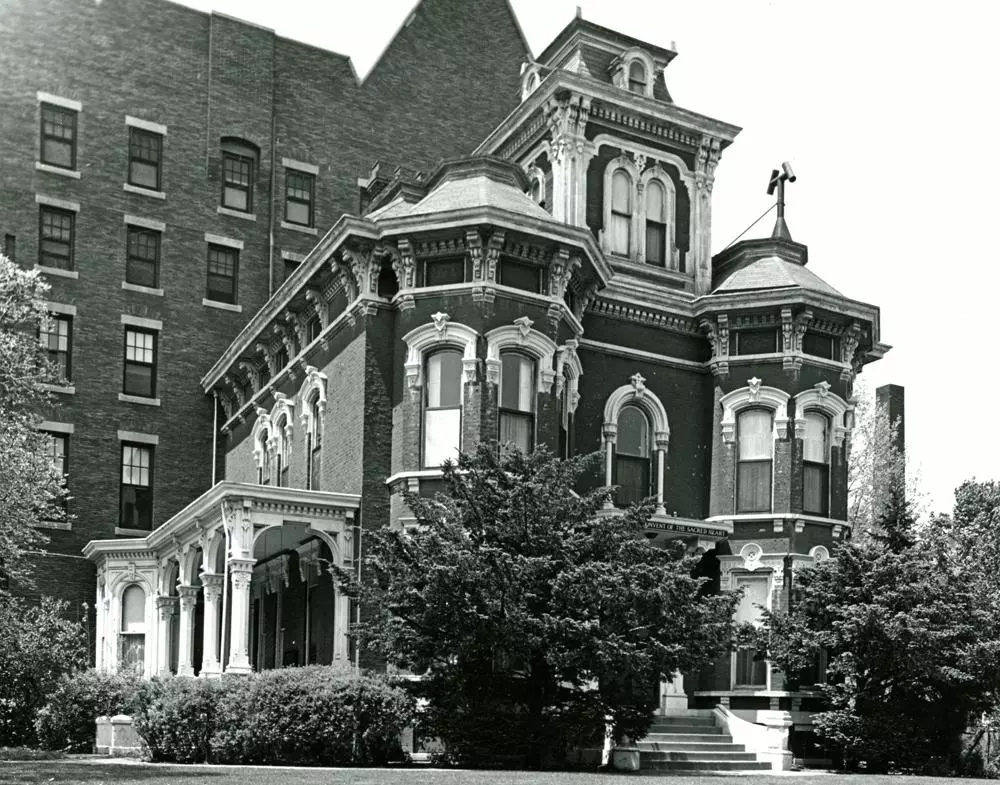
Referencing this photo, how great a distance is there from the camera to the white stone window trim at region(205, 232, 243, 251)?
39.5 metres

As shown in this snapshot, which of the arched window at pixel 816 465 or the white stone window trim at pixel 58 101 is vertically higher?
the white stone window trim at pixel 58 101

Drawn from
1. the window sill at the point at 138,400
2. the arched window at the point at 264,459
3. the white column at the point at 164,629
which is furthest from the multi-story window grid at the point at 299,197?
the white column at the point at 164,629

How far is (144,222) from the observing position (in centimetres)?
3862

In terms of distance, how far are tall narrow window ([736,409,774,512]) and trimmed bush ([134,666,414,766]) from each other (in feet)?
32.9

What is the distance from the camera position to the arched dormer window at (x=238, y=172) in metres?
40.3

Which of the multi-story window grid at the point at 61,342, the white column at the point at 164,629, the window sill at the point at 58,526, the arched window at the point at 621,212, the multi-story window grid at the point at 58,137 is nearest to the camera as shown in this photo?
the arched window at the point at 621,212

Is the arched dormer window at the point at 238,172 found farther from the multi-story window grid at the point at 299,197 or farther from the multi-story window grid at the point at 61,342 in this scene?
the multi-story window grid at the point at 61,342

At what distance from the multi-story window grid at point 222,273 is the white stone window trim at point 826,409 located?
1805cm

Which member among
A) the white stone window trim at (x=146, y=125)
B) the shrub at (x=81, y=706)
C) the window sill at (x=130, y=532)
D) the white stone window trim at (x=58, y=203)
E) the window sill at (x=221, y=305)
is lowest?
the shrub at (x=81, y=706)

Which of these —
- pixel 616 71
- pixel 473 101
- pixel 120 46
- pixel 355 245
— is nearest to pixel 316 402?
pixel 355 245

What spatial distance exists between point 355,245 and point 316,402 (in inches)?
165

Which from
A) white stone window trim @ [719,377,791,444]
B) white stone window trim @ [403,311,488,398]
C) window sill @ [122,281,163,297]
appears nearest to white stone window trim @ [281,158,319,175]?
window sill @ [122,281,163,297]

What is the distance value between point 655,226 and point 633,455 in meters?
5.23

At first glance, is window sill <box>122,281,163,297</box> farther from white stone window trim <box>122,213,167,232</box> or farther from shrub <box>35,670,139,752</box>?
shrub <box>35,670,139,752</box>
